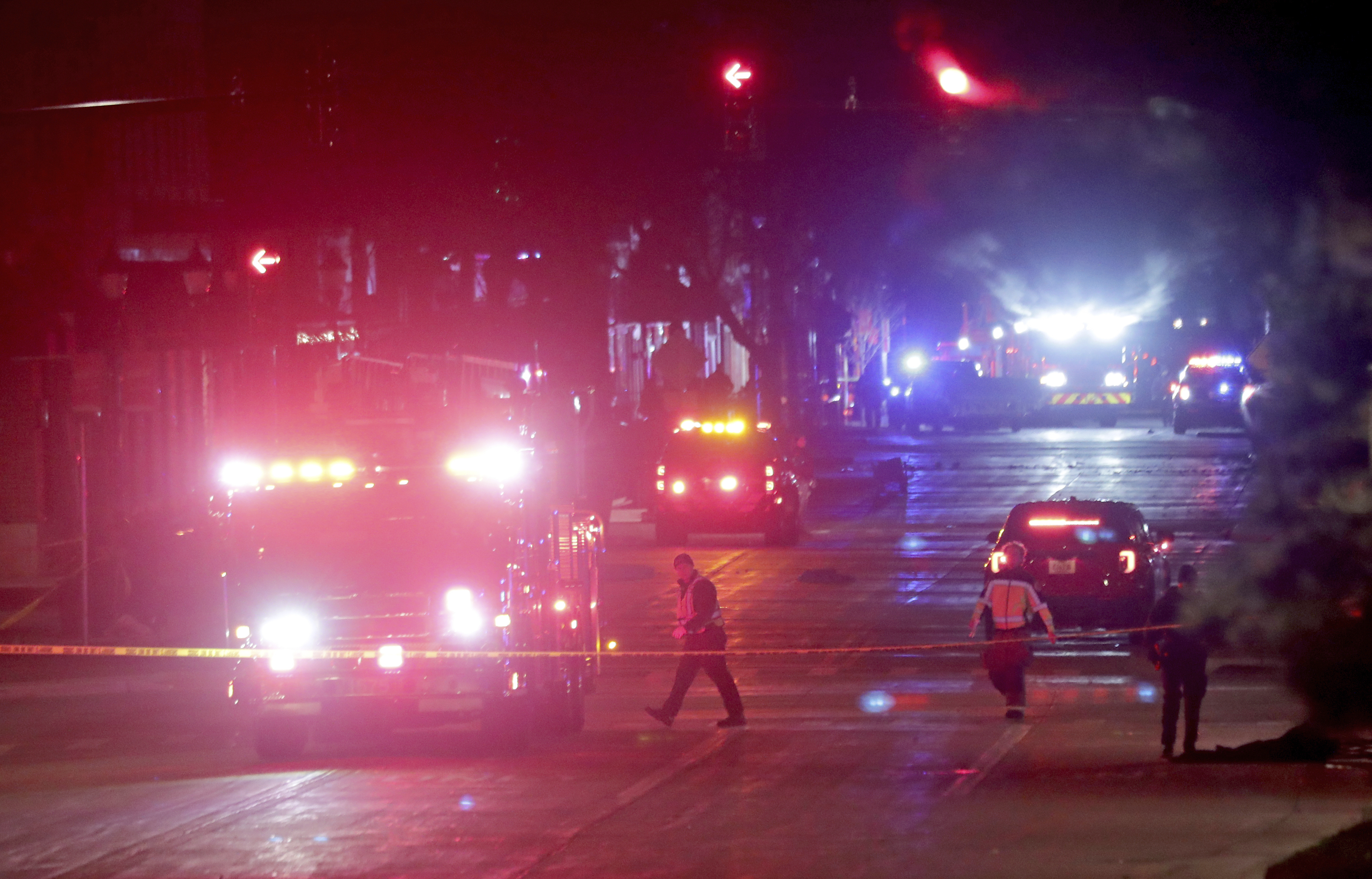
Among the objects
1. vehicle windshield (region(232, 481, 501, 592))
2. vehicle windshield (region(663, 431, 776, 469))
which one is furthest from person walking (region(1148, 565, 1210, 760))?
vehicle windshield (region(663, 431, 776, 469))

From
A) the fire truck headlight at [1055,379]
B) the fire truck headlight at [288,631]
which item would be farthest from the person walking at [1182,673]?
the fire truck headlight at [1055,379]

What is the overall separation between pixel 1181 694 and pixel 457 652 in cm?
531

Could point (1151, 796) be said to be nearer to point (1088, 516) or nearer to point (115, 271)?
point (1088, 516)

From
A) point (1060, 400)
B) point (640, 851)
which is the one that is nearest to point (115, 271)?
point (640, 851)

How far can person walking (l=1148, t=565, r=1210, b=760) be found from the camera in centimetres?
1309

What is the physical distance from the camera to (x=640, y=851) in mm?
9875

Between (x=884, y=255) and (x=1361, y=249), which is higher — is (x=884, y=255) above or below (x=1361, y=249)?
above

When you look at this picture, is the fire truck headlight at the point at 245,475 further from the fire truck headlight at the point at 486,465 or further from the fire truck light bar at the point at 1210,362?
the fire truck light bar at the point at 1210,362

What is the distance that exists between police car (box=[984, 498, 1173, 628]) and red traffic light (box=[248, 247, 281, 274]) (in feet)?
30.2

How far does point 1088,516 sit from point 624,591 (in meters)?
7.19

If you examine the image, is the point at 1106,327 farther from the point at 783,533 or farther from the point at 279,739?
the point at 279,739

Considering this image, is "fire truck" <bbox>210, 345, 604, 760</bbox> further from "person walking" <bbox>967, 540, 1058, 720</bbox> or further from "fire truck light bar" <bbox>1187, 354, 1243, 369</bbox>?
"fire truck light bar" <bbox>1187, 354, 1243, 369</bbox>

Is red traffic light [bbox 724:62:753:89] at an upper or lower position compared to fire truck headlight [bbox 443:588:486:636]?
upper

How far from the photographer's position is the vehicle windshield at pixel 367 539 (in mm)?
13922
